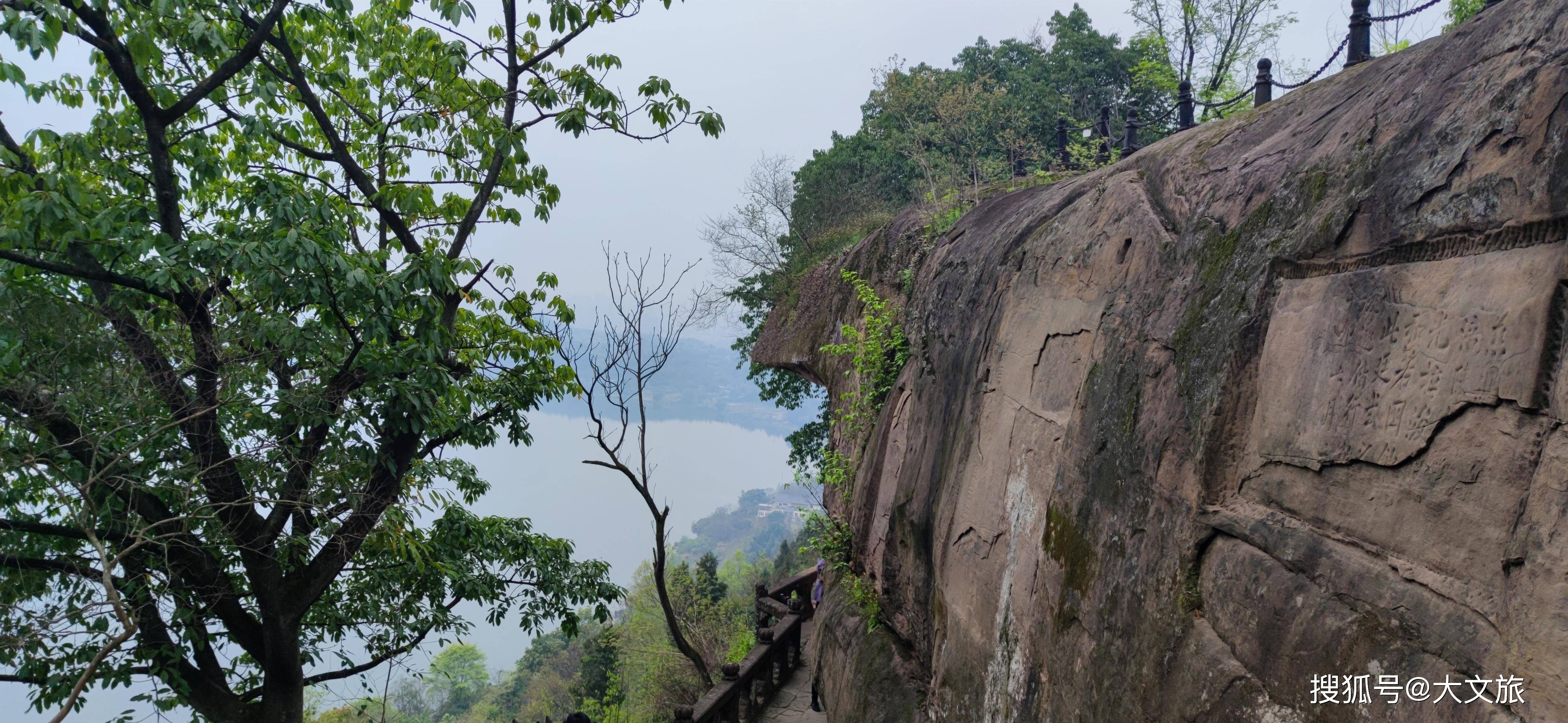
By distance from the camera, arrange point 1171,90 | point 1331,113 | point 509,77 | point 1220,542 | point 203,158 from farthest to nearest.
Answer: point 1171,90, point 509,77, point 203,158, point 1331,113, point 1220,542

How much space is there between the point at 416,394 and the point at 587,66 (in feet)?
11.3

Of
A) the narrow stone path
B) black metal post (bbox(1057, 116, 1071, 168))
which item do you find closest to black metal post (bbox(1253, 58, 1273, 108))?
black metal post (bbox(1057, 116, 1071, 168))

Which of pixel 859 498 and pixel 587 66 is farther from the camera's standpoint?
pixel 859 498

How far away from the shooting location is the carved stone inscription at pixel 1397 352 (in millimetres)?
2164

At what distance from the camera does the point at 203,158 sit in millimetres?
5609

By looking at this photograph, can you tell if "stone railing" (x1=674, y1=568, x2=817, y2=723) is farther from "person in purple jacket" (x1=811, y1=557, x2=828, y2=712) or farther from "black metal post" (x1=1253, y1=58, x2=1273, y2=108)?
"black metal post" (x1=1253, y1=58, x2=1273, y2=108)

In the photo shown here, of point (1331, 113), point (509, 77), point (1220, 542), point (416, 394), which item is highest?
point (509, 77)

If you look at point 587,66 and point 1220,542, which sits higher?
point 587,66

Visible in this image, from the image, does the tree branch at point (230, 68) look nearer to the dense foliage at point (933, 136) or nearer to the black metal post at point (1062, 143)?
the black metal post at point (1062, 143)

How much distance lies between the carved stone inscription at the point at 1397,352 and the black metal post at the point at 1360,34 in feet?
7.95

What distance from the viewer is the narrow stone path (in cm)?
881

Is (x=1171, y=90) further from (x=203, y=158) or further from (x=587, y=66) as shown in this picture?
(x=203, y=158)

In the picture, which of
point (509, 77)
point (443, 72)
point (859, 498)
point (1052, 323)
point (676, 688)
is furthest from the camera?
point (676, 688)

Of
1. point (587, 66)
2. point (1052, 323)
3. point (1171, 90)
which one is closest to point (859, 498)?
point (1052, 323)
